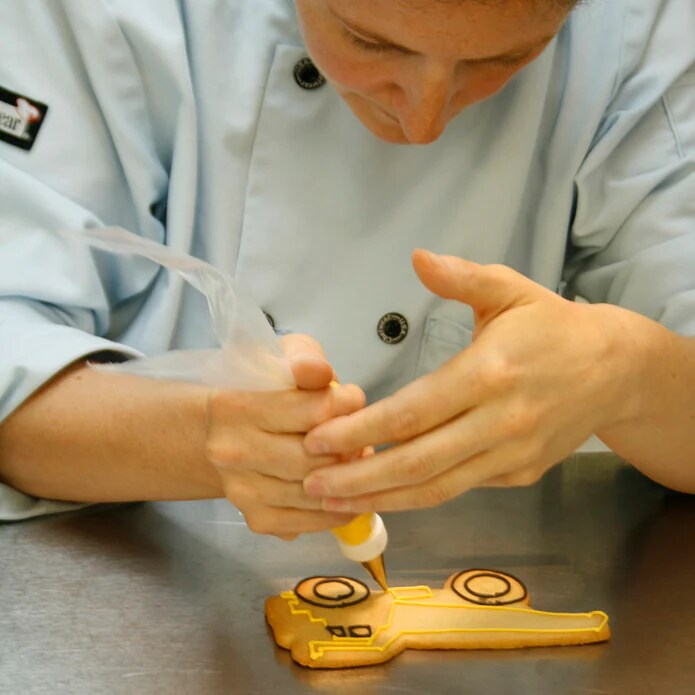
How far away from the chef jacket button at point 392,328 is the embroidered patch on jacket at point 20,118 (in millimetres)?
341

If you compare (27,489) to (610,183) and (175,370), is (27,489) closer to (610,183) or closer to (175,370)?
(175,370)

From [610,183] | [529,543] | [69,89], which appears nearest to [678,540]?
[529,543]

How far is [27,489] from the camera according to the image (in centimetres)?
84

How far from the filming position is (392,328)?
3.21 ft

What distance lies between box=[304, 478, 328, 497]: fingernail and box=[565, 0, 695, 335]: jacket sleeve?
399 millimetres

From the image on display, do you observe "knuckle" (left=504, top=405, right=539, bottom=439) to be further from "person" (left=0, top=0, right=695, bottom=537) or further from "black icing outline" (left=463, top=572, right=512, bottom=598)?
"black icing outline" (left=463, top=572, right=512, bottom=598)

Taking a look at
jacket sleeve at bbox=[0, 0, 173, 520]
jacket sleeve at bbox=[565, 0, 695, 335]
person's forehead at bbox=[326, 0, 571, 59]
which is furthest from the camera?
jacket sleeve at bbox=[565, 0, 695, 335]

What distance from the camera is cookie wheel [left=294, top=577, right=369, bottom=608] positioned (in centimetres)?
72

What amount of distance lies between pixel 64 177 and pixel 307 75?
22 cm

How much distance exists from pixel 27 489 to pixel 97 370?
0.39ft

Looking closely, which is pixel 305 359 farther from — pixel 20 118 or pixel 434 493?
pixel 20 118

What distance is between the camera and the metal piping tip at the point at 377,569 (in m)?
0.72

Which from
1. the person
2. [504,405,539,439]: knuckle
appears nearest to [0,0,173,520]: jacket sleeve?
the person

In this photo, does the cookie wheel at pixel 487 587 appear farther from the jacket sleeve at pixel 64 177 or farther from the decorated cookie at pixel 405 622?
the jacket sleeve at pixel 64 177
